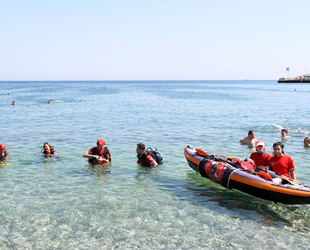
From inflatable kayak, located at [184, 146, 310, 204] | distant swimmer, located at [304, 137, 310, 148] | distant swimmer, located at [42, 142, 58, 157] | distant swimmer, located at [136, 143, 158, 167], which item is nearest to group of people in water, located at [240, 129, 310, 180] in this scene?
inflatable kayak, located at [184, 146, 310, 204]

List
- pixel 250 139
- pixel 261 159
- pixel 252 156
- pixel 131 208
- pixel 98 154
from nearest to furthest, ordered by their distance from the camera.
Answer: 1. pixel 131 208
2. pixel 261 159
3. pixel 252 156
4. pixel 98 154
5. pixel 250 139

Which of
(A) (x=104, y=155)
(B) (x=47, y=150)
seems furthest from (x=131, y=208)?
(B) (x=47, y=150)

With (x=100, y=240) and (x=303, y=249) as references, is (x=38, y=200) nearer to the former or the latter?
(x=100, y=240)

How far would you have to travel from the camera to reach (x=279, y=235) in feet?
23.8

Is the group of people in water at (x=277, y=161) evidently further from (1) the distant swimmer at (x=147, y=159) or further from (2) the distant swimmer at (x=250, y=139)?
(2) the distant swimmer at (x=250, y=139)

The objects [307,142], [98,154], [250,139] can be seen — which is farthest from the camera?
[250,139]

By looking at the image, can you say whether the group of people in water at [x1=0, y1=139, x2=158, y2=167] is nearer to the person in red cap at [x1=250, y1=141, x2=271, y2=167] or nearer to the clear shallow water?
the clear shallow water

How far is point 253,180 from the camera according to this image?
28.7 feet

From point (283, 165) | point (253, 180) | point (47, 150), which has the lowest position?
point (47, 150)

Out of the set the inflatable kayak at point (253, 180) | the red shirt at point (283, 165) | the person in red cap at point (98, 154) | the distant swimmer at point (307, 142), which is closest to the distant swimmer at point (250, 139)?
the distant swimmer at point (307, 142)

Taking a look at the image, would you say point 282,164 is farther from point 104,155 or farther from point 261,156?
point 104,155

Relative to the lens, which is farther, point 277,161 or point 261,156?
point 261,156

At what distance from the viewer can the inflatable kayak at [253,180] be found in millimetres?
8000

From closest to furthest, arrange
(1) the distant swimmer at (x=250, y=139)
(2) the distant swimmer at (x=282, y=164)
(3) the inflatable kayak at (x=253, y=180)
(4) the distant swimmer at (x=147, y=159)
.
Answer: (3) the inflatable kayak at (x=253, y=180) < (2) the distant swimmer at (x=282, y=164) < (4) the distant swimmer at (x=147, y=159) < (1) the distant swimmer at (x=250, y=139)
